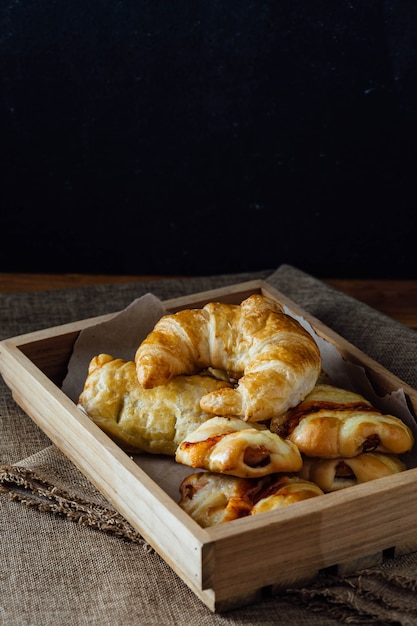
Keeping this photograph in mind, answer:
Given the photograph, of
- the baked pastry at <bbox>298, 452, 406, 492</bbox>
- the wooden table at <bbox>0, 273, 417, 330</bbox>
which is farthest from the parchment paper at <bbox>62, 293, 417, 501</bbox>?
the wooden table at <bbox>0, 273, 417, 330</bbox>

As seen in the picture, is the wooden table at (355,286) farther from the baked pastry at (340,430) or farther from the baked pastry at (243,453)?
the baked pastry at (243,453)

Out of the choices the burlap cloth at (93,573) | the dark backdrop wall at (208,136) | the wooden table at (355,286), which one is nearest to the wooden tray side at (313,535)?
the burlap cloth at (93,573)

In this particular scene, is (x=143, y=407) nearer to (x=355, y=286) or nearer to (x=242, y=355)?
(x=242, y=355)

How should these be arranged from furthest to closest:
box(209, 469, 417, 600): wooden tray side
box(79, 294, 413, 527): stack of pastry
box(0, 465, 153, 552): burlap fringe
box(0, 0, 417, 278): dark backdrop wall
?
1. box(0, 0, 417, 278): dark backdrop wall
2. box(0, 465, 153, 552): burlap fringe
3. box(79, 294, 413, 527): stack of pastry
4. box(209, 469, 417, 600): wooden tray side

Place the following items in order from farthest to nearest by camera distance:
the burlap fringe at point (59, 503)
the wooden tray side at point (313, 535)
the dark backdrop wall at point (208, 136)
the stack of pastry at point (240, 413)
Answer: the dark backdrop wall at point (208, 136) → the burlap fringe at point (59, 503) → the stack of pastry at point (240, 413) → the wooden tray side at point (313, 535)

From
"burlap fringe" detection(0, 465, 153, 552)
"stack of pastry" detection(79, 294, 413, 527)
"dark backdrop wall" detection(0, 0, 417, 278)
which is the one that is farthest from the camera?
"dark backdrop wall" detection(0, 0, 417, 278)

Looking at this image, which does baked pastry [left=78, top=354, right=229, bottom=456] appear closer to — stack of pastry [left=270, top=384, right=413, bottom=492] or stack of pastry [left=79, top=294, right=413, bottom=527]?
stack of pastry [left=79, top=294, right=413, bottom=527]

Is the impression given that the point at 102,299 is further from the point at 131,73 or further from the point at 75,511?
the point at 75,511
